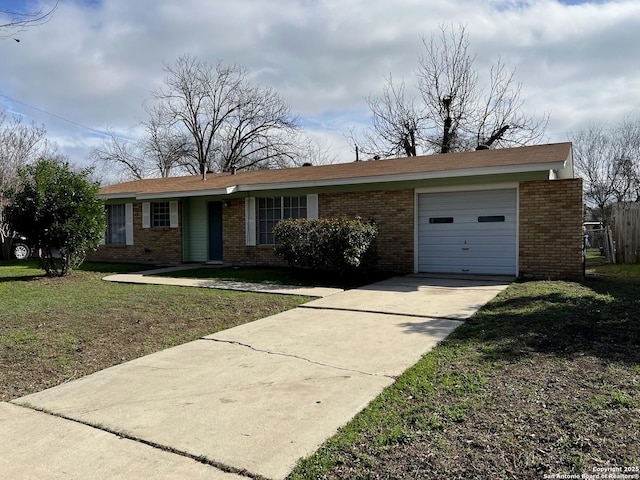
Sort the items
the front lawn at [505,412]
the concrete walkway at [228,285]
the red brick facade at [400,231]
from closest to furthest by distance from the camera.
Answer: the front lawn at [505,412] < the concrete walkway at [228,285] < the red brick facade at [400,231]

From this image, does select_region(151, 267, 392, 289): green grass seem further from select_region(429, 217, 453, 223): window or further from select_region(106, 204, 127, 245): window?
select_region(106, 204, 127, 245): window

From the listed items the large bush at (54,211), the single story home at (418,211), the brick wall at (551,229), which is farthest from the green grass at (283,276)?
the brick wall at (551,229)

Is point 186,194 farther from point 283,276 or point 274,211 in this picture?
point 283,276

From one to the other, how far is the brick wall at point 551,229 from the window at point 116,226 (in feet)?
45.0

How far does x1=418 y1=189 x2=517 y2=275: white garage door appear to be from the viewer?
1088 cm

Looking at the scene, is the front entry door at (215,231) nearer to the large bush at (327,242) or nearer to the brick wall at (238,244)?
the brick wall at (238,244)

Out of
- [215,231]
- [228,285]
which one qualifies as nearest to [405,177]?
[228,285]

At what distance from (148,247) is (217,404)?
14022mm

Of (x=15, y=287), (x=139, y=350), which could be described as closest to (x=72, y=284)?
(x=15, y=287)

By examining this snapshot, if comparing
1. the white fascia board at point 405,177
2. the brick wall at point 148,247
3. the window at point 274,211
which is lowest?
the brick wall at point 148,247

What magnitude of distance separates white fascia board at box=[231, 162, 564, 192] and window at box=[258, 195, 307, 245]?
60cm

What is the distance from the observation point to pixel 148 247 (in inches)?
650

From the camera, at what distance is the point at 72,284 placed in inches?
416

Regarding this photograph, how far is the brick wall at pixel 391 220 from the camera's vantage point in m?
11.8
